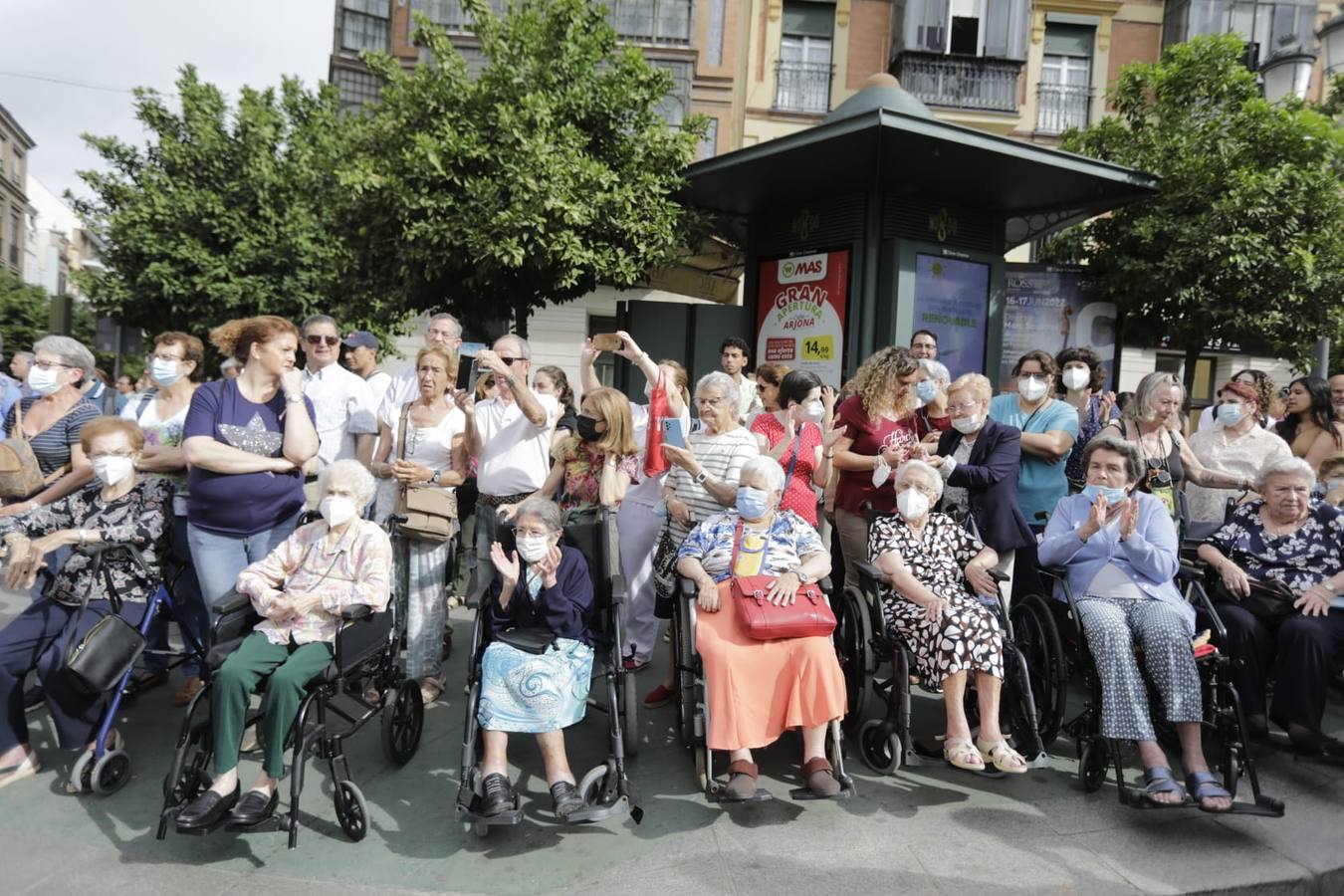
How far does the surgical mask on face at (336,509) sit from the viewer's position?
370 centimetres

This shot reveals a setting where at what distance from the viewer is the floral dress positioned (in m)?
3.75

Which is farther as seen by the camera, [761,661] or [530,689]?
[761,661]

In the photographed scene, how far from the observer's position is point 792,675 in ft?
11.9

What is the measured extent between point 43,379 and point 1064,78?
2151cm

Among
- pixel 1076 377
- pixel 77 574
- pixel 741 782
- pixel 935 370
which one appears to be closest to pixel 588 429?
pixel 741 782

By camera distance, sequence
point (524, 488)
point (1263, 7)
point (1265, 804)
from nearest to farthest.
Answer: point (1265, 804), point (524, 488), point (1263, 7)

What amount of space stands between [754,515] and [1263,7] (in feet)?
74.4

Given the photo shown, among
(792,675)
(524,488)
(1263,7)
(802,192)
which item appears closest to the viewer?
(792,675)

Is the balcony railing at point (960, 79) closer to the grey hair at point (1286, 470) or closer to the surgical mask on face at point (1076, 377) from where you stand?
the surgical mask on face at point (1076, 377)

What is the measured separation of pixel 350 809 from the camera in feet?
10.7

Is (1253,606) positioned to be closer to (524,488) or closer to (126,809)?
(524,488)

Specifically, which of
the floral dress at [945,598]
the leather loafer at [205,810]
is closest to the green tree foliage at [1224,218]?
the floral dress at [945,598]

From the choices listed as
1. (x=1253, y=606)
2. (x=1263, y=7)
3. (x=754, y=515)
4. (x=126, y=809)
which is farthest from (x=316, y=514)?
(x=1263, y=7)

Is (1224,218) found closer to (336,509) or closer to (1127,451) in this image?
(1127,451)
